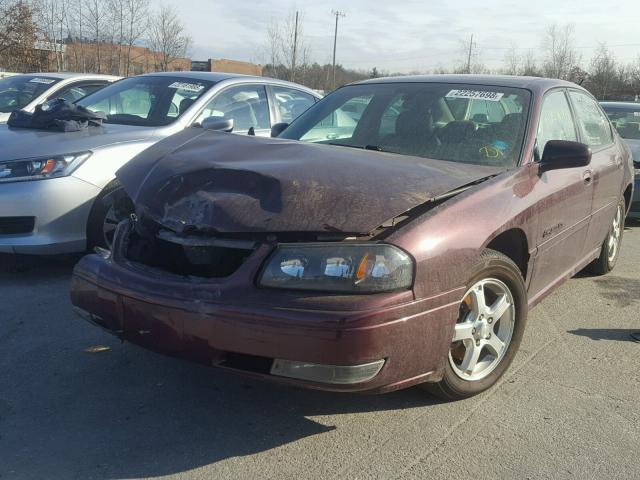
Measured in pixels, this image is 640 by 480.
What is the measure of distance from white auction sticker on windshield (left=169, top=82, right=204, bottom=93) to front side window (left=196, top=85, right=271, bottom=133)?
189mm

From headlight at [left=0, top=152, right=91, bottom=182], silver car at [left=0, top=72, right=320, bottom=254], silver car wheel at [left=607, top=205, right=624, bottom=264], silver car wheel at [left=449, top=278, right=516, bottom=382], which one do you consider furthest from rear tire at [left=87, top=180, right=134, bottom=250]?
silver car wheel at [left=607, top=205, right=624, bottom=264]

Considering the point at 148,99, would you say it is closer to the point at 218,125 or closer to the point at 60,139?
the point at 60,139

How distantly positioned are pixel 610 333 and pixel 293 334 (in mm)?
2657

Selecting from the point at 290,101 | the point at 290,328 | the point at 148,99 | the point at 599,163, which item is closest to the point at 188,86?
the point at 148,99

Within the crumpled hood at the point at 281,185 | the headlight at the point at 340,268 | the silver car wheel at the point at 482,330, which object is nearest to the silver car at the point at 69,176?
the crumpled hood at the point at 281,185

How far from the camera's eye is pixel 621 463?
2.59m

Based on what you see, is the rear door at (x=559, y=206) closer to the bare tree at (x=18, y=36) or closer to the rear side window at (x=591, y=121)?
the rear side window at (x=591, y=121)

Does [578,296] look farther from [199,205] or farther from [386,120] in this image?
[199,205]

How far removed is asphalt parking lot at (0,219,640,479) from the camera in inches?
98.8

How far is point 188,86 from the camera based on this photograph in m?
6.07

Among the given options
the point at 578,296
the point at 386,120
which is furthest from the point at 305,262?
the point at 578,296

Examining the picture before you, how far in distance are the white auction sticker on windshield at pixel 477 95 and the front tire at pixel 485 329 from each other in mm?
1265

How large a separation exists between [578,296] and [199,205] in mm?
3356

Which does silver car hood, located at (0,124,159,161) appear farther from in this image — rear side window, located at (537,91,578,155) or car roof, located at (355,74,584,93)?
rear side window, located at (537,91,578,155)
